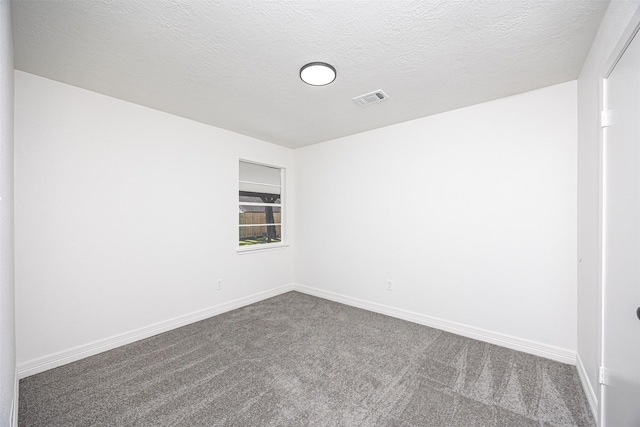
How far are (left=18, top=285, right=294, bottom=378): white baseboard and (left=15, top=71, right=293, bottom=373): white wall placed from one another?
18 millimetres

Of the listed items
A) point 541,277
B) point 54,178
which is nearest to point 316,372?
point 541,277

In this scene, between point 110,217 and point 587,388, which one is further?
point 110,217

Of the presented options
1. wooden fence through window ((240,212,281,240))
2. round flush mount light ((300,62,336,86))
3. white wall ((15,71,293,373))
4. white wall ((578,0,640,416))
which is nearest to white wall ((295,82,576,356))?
white wall ((578,0,640,416))

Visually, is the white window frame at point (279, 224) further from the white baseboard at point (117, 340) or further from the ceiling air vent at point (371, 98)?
the ceiling air vent at point (371, 98)

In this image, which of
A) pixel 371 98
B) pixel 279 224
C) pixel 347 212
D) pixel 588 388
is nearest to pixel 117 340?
pixel 279 224

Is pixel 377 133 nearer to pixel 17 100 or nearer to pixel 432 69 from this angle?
pixel 432 69

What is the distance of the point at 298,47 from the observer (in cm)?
186

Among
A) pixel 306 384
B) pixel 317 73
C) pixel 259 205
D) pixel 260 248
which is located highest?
pixel 317 73

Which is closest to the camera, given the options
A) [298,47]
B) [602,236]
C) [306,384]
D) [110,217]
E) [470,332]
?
[602,236]

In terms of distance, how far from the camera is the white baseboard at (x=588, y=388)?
1714 millimetres

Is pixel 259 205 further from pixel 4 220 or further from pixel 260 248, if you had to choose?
pixel 4 220

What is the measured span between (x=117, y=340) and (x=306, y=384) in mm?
2056

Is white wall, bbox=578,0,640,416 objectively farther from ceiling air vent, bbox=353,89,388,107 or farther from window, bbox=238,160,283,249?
window, bbox=238,160,283,249

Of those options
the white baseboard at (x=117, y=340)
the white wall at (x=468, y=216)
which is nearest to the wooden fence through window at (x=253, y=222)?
the white baseboard at (x=117, y=340)
